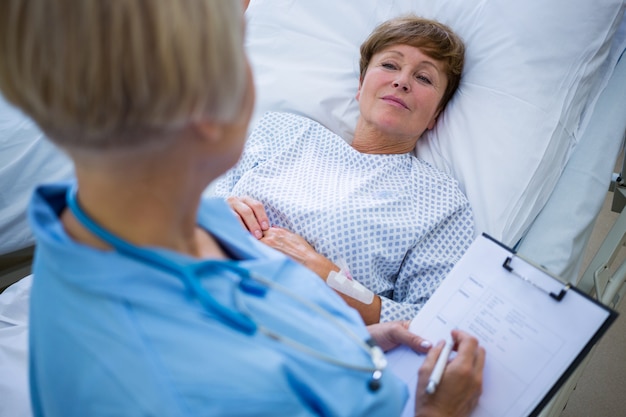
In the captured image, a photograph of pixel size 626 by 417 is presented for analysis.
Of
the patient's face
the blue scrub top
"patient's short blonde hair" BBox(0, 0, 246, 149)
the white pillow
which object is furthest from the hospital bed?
"patient's short blonde hair" BBox(0, 0, 246, 149)

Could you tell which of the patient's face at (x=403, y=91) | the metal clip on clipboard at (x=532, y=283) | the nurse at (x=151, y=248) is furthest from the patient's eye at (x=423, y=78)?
the nurse at (x=151, y=248)

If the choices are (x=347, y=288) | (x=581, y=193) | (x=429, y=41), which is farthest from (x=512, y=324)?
(x=429, y=41)

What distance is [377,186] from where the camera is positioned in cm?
147

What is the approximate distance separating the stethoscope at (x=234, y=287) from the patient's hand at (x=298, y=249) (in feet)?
1.61

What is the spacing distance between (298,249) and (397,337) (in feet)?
1.13

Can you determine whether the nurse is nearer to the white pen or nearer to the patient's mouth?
the white pen

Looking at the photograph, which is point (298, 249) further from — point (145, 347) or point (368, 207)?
point (145, 347)

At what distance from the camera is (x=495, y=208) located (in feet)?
4.65

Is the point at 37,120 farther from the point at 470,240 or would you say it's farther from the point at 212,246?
the point at 470,240

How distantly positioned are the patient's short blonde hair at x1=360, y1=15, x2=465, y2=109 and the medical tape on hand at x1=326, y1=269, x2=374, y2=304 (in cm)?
74

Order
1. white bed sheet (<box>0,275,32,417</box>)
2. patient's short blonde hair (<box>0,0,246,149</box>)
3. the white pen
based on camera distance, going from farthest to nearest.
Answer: white bed sheet (<box>0,275,32,417</box>)
the white pen
patient's short blonde hair (<box>0,0,246,149</box>)

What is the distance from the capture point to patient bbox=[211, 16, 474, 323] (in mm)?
1314

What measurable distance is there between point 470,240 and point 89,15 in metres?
1.16

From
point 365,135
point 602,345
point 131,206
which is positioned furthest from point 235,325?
point 602,345
